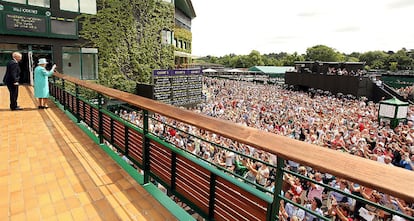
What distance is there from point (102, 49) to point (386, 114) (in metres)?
21.1

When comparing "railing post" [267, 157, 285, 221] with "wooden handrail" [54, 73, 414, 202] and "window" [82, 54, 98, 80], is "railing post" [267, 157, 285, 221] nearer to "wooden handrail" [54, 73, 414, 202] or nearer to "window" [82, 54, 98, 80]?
→ "wooden handrail" [54, 73, 414, 202]

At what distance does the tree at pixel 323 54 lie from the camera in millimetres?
102375

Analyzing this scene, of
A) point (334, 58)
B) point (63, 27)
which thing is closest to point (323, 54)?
point (334, 58)

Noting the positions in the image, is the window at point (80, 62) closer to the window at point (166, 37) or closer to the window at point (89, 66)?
the window at point (89, 66)

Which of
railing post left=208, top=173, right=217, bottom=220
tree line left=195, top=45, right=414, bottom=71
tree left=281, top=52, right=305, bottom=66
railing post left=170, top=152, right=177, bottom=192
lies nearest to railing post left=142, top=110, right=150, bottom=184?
railing post left=170, top=152, right=177, bottom=192

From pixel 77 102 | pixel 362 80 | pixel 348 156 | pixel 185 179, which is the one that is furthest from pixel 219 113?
pixel 362 80

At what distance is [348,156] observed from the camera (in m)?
1.52

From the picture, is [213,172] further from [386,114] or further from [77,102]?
[386,114]

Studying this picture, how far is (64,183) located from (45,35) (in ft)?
57.3

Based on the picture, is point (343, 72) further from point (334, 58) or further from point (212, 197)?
point (334, 58)

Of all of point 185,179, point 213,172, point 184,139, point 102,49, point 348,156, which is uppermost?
point 102,49

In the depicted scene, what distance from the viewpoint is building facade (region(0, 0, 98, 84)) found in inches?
637

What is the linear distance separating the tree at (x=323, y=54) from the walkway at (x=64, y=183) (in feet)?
361

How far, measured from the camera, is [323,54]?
337 feet
